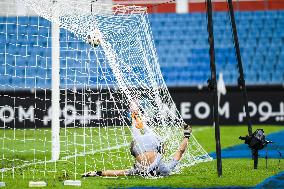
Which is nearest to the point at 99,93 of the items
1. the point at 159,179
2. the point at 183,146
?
the point at 183,146

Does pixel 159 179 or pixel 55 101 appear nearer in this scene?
pixel 159 179

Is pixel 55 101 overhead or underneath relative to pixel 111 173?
overhead

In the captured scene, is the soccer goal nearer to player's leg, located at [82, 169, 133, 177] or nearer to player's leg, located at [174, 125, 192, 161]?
player's leg, located at [82, 169, 133, 177]

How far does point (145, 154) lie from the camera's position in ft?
35.5

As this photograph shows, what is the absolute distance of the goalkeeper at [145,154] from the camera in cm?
1083

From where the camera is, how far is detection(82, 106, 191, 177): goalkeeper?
10.8m

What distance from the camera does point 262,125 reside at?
25.4 m

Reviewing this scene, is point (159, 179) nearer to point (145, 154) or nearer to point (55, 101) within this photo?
point (145, 154)

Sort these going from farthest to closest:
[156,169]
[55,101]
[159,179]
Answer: [55,101] → [156,169] → [159,179]

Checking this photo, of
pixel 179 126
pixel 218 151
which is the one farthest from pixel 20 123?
pixel 218 151

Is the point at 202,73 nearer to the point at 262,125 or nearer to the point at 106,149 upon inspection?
the point at 262,125

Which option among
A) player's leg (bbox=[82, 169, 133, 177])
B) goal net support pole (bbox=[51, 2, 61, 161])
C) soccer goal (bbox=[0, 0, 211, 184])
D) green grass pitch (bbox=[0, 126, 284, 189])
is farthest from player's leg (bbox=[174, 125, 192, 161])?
goal net support pole (bbox=[51, 2, 61, 161])

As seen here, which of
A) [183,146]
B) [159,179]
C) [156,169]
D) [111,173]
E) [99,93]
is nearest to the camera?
[159,179]

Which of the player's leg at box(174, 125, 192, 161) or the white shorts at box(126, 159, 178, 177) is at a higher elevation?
the player's leg at box(174, 125, 192, 161)
